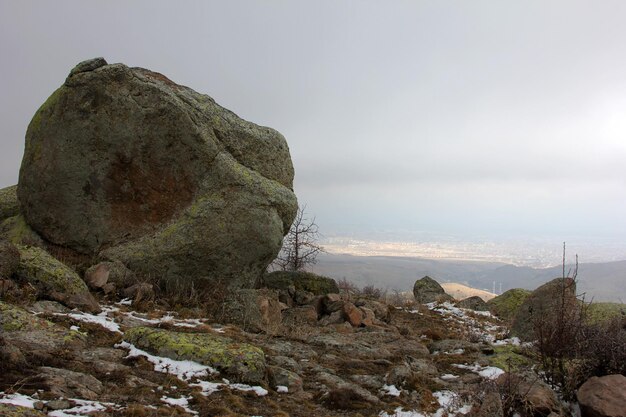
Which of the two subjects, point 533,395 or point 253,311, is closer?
point 533,395

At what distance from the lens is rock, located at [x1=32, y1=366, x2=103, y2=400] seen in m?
5.27

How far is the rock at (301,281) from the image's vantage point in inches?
669

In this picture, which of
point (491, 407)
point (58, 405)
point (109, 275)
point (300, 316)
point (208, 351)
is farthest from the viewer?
point (300, 316)

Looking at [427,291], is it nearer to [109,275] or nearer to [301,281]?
[301,281]

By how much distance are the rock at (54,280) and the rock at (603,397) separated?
362 inches

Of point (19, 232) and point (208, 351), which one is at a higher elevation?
point (19, 232)

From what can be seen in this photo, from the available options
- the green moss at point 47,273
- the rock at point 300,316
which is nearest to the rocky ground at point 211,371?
the green moss at point 47,273

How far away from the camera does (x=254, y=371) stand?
730 centimetres

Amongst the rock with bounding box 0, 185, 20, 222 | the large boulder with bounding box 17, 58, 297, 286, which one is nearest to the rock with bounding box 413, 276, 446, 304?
the large boulder with bounding box 17, 58, 297, 286

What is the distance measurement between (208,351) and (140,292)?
4.97 metres

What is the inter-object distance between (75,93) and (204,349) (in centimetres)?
987

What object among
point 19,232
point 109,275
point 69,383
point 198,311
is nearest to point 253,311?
point 198,311

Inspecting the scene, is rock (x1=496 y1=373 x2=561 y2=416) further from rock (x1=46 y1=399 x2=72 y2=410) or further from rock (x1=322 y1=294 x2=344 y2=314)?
rock (x1=322 y1=294 x2=344 y2=314)

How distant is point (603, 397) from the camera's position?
6816mm
